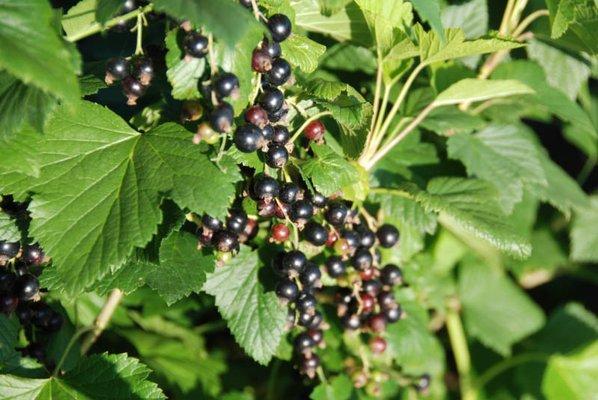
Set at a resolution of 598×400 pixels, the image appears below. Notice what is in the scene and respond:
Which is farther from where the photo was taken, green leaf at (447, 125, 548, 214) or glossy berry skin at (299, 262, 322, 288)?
green leaf at (447, 125, 548, 214)

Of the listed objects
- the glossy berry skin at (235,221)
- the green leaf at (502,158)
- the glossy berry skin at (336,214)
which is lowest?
the green leaf at (502,158)

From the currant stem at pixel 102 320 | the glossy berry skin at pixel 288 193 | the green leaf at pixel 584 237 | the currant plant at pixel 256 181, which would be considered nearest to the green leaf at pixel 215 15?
the currant plant at pixel 256 181

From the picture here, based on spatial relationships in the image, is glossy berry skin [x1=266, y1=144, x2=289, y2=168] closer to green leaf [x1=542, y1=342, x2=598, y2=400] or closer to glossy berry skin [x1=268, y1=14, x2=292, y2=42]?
glossy berry skin [x1=268, y1=14, x2=292, y2=42]

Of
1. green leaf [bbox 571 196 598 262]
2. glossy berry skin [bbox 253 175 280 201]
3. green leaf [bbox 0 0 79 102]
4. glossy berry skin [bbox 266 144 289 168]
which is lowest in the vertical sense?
green leaf [bbox 571 196 598 262]

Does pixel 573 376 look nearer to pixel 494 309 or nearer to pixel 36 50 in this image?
pixel 494 309

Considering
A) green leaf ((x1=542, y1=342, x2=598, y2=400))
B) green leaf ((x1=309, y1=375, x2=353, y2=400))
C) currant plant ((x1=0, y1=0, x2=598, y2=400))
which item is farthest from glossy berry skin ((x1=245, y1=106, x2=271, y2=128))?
green leaf ((x1=542, y1=342, x2=598, y2=400))

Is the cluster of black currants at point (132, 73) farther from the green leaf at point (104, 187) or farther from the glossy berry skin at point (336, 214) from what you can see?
the glossy berry skin at point (336, 214)
